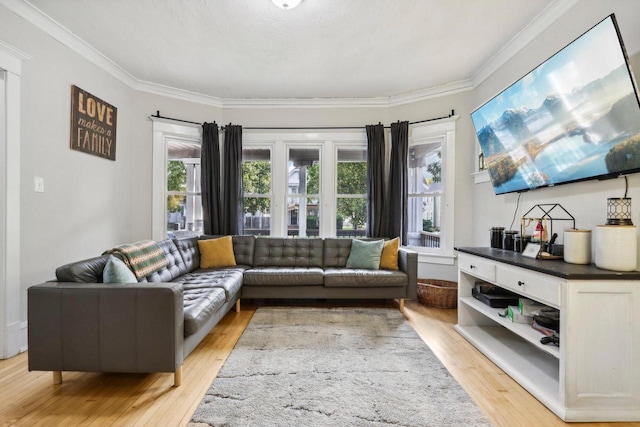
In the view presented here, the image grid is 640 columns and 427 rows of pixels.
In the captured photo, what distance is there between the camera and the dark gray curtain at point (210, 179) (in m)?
3.99

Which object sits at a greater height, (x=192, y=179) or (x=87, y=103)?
(x=87, y=103)

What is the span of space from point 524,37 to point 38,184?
4.29 metres

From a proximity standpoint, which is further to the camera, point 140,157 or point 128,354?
point 140,157

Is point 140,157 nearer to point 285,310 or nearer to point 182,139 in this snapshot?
point 182,139

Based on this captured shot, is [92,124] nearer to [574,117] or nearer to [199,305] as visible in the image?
[199,305]

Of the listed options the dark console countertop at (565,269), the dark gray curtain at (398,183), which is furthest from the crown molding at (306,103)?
the dark console countertop at (565,269)

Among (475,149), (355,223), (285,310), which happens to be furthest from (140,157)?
(475,149)

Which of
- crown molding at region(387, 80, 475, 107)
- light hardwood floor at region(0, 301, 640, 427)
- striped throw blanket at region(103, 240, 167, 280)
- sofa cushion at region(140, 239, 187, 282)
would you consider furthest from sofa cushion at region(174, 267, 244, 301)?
crown molding at region(387, 80, 475, 107)

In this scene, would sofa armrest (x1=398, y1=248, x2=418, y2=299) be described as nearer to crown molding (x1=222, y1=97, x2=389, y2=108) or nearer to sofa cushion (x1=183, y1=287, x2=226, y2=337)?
sofa cushion (x1=183, y1=287, x2=226, y2=337)

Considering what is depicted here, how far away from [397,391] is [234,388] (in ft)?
3.25

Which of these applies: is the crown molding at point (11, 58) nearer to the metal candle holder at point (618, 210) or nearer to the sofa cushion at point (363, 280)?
the sofa cushion at point (363, 280)

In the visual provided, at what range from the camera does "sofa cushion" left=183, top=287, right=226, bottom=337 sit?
6.41 ft

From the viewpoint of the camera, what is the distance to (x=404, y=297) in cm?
327

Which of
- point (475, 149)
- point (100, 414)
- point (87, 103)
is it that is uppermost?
point (87, 103)
